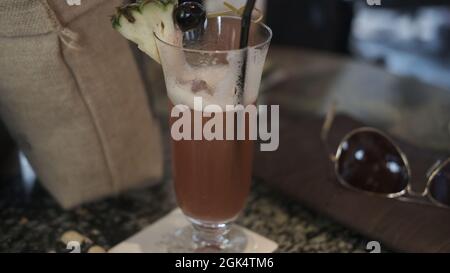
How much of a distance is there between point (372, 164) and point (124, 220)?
0.96 feet

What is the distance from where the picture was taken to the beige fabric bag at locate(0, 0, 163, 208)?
1.87 ft

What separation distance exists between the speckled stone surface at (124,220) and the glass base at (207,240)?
0.04 metres

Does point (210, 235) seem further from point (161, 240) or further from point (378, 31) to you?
point (378, 31)

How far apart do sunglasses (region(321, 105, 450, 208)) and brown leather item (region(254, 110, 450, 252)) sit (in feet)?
0.04

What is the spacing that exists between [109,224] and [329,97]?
0.44m

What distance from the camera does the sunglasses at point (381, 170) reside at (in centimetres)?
67

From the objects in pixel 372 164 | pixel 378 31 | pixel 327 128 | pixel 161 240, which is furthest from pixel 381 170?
pixel 378 31

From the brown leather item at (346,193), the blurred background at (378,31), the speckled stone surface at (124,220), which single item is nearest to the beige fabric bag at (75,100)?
the speckled stone surface at (124,220)

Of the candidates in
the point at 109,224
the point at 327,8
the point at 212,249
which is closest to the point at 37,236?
the point at 109,224

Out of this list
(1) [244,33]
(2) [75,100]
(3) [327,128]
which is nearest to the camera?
(1) [244,33]

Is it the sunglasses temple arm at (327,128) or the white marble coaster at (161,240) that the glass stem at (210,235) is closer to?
the white marble coaster at (161,240)

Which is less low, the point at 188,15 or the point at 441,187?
the point at 188,15

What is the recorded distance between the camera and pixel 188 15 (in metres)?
0.52
